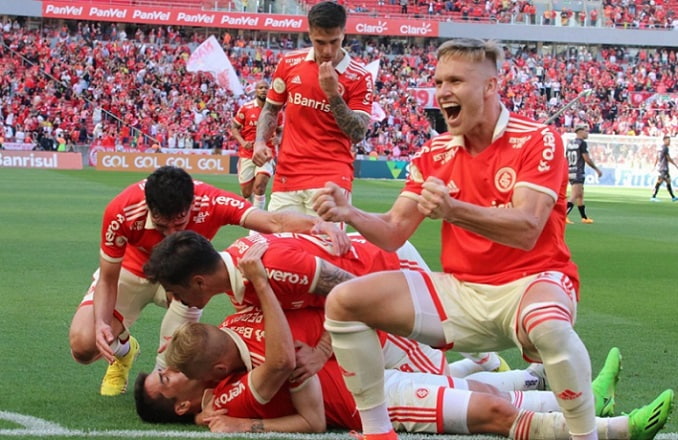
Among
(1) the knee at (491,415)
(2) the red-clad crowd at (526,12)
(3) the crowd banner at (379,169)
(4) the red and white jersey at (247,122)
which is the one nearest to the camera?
(1) the knee at (491,415)

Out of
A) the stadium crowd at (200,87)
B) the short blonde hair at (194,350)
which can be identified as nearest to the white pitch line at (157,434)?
the short blonde hair at (194,350)

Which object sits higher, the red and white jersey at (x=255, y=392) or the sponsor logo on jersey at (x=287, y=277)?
the sponsor logo on jersey at (x=287, y=277)

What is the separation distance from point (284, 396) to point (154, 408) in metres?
0.68

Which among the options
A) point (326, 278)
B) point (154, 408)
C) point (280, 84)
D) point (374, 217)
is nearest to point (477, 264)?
point (374, 217)

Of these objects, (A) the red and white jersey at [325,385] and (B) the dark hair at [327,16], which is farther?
(B) the dark hair at [327,16]

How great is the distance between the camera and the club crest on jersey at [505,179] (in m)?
4.54

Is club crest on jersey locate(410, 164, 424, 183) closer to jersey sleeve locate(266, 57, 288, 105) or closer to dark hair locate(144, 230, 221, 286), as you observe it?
dark hair locate(144, 230, 221, 286)

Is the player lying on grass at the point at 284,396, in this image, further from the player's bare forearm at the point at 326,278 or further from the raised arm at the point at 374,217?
the raised arm at the point at 374,217

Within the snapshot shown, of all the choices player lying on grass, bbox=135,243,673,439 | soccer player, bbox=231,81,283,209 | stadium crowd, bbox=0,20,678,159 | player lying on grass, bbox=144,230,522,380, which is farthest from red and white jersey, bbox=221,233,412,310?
stadium crowd, bbox=0,20,678,159

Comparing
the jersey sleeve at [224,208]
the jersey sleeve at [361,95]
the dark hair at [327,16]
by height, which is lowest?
the jersey sleeve at [224,208]

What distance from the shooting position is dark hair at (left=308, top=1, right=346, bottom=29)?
7953 millimetres

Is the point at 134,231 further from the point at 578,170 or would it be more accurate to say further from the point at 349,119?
the point at 578,170

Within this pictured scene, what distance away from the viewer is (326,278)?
5371 mm

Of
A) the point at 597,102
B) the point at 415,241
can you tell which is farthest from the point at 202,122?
the point at 415,241
